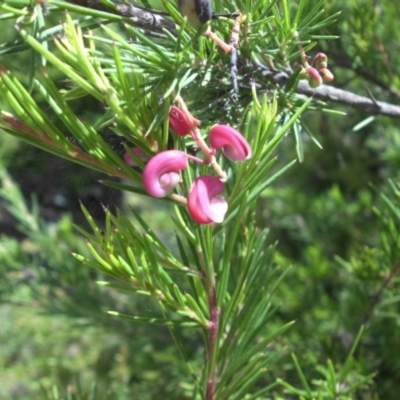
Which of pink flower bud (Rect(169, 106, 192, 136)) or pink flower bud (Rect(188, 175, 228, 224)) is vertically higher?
pink flower bud (Rect(169, 106, 192, 136))

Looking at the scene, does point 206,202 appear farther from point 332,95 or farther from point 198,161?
point 332,95

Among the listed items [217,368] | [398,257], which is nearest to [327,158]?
[398,257]

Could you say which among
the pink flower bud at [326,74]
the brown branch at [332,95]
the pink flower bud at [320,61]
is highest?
the pink flower bud at [320,61]

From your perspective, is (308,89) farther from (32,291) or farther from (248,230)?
(32,291)

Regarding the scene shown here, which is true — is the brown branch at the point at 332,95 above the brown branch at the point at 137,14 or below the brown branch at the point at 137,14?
below

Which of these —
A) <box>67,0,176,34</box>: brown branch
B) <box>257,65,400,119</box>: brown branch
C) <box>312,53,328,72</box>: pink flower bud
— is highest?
<box>67,0,176,34</box>: brown branch

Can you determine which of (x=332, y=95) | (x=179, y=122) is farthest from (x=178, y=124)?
(x=332, y=95)
